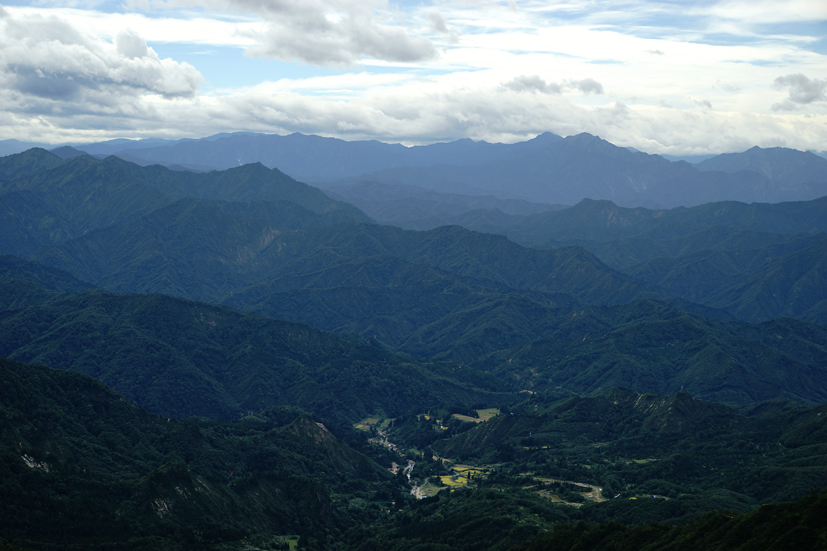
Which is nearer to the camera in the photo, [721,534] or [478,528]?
[721,534]

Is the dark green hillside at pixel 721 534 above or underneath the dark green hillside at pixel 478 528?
above

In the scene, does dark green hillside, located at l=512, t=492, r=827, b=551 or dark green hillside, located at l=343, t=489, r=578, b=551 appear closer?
dark green hillside, located at l=512, t=492, r=827, b=551

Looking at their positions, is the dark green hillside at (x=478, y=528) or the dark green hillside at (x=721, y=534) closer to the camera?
the dark green hillside at (x=721, y=534)

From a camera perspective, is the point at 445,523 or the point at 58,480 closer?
the point at 58,480

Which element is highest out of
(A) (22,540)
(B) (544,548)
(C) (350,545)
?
(A) (22,540)

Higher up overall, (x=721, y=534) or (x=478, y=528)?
(x=721, y=534)

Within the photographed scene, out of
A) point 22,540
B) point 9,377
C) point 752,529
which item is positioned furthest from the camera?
point 9,377

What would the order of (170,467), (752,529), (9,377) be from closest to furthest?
A: (752,529), (170,467), (9,377)

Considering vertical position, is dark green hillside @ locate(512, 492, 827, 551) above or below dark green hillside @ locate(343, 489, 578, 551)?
above

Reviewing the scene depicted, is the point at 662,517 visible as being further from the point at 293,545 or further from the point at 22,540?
the point at 22,540

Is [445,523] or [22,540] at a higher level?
[22,540]

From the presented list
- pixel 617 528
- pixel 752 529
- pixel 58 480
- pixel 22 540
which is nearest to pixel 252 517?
pixel 58 480
